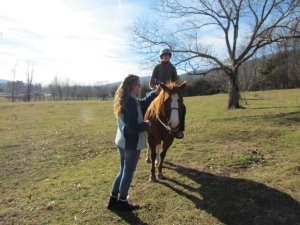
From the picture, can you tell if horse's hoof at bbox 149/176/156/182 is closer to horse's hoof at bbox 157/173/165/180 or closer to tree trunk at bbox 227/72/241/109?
horse's hoof at bbox 157/173/165/180

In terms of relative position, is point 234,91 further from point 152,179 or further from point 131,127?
point 131,127

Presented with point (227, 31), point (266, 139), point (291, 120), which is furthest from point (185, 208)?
point (227, 31)

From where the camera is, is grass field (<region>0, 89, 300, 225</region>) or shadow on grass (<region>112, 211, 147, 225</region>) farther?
grass field (<region>0, 89, 300, 225</region>)

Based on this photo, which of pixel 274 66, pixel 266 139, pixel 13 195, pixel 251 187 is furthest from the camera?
pixel 274 66

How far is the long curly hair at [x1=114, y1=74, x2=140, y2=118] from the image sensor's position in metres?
3.29

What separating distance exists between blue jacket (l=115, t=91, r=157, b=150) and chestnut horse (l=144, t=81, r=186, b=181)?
66cm

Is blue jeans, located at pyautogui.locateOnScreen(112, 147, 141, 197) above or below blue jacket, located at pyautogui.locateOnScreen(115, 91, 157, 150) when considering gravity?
below

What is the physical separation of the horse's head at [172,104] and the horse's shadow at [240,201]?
146 cm

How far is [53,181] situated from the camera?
5.35 m

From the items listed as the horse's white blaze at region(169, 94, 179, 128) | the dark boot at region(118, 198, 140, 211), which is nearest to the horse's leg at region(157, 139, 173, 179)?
the horse's white blaze at region(169, 94, 179, 128)

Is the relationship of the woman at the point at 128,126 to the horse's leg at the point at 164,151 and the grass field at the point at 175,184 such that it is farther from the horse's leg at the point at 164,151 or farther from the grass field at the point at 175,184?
the horse's leg at the point at 164,151

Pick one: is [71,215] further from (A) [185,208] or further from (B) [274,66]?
(B) [274,66]

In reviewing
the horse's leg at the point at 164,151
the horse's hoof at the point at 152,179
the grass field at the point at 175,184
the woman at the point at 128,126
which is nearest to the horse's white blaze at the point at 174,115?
the woman at the point at 128,126

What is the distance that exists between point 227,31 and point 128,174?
50.2 ft
